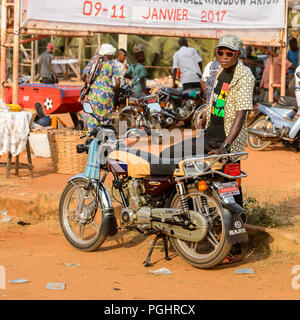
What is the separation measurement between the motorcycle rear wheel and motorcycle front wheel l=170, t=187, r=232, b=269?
21.3 feet

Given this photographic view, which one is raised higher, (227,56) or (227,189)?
(227,56)

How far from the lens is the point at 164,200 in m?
5.41

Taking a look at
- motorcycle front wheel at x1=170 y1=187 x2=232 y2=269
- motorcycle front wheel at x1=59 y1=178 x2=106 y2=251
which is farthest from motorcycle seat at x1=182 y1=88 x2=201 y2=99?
motorcycle front wheel at x1=170 y1=187 x2=232 y2=269

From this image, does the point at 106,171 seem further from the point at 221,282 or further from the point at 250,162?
the point at 250,162

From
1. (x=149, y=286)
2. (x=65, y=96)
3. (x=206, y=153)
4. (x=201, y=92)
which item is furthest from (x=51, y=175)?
(x=201, y=92)

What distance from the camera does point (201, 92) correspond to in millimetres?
14000

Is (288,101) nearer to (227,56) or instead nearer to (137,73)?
(137,73)

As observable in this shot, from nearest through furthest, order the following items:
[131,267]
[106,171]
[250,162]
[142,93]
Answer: [131,267] < [106,171] < [250,162] < [142,93]

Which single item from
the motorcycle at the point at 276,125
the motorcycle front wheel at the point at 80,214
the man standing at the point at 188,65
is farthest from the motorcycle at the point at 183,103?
the motorcycle front wheel at the point at 80,214

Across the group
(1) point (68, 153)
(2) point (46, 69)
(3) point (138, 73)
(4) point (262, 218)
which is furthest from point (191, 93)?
(4) point (262, 218)

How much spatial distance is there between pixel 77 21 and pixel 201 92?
4.45 metres

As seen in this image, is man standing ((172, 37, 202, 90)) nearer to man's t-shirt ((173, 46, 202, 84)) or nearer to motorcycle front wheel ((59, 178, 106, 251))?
man's t-shirt ((173, 46, 202, 84))

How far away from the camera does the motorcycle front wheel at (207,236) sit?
16.1 feet

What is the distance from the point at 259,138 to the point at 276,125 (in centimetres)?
66
